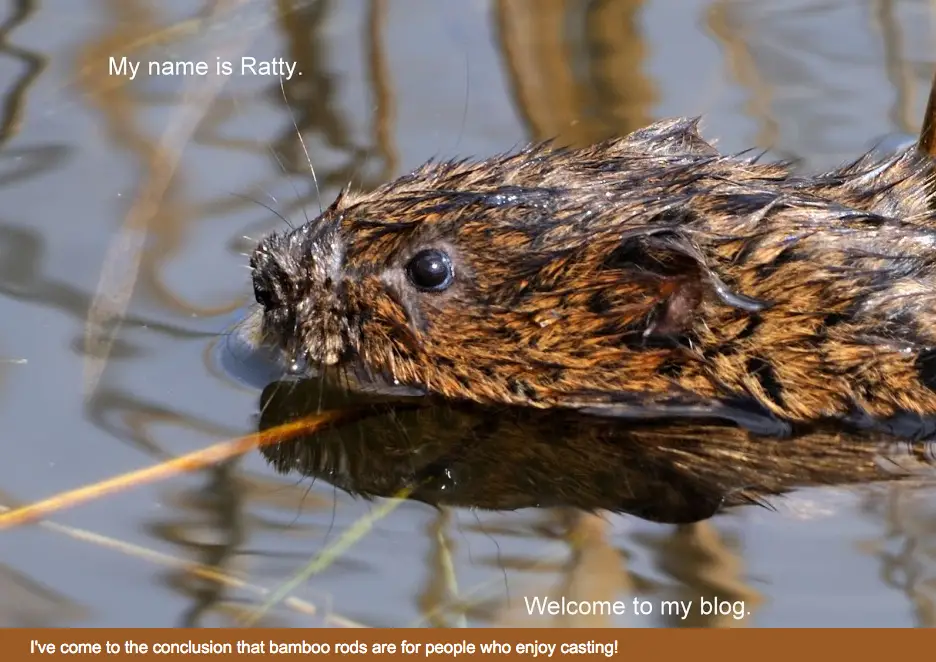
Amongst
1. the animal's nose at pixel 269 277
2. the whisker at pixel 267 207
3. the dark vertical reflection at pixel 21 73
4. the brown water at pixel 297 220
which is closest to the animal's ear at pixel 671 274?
the brown water at pixel 297 220

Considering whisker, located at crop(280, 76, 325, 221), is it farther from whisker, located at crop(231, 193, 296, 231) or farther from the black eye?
the black eye

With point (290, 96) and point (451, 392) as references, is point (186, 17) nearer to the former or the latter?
point (290, 96)

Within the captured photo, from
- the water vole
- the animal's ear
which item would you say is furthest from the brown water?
the animal's ear

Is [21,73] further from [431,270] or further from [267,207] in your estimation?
[431,270]

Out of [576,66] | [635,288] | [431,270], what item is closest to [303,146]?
[576,66]

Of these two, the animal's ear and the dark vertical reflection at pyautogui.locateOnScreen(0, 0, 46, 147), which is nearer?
the animal's ear
